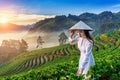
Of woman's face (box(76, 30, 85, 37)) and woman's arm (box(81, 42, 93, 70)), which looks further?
woman's arm (box(81, 42, 93, 70))

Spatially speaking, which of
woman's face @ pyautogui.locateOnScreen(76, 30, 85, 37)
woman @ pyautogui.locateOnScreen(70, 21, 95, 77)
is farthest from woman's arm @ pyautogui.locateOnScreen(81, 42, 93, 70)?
woman's face @ pyautogui.locateOnScreen(76, 30, 85, 37)

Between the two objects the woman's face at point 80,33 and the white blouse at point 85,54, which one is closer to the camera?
the woman's face at point 80,33

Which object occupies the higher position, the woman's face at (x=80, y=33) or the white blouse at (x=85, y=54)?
the woman's face at (x=80, y=33)

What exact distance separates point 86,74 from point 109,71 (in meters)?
1.52

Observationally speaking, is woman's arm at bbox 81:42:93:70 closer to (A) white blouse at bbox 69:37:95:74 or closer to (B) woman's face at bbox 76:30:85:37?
(A) white blouse at bbox 69:37:95:74

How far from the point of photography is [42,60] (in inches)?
3017

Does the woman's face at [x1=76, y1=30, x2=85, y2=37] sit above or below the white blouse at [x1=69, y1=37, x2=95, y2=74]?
above

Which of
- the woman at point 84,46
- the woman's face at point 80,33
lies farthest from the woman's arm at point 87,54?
the woman's face at point 80,33

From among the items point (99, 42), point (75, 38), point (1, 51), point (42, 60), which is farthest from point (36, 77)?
point (1, 51)

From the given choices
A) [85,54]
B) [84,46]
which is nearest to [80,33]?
[84,46]

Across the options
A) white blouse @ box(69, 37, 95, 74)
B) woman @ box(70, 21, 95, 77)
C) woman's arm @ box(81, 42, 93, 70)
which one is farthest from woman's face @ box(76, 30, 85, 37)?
woman's arm @ box(81, 42, 93, 70)

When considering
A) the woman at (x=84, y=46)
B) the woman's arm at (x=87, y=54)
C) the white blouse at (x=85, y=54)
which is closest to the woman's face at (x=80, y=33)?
the woman at (x=84, y=46)

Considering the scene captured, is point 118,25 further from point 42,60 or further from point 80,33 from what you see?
point 80,33

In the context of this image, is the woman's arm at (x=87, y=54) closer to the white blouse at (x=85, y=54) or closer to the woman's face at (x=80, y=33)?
the white blouse at (x=85, y=54)
